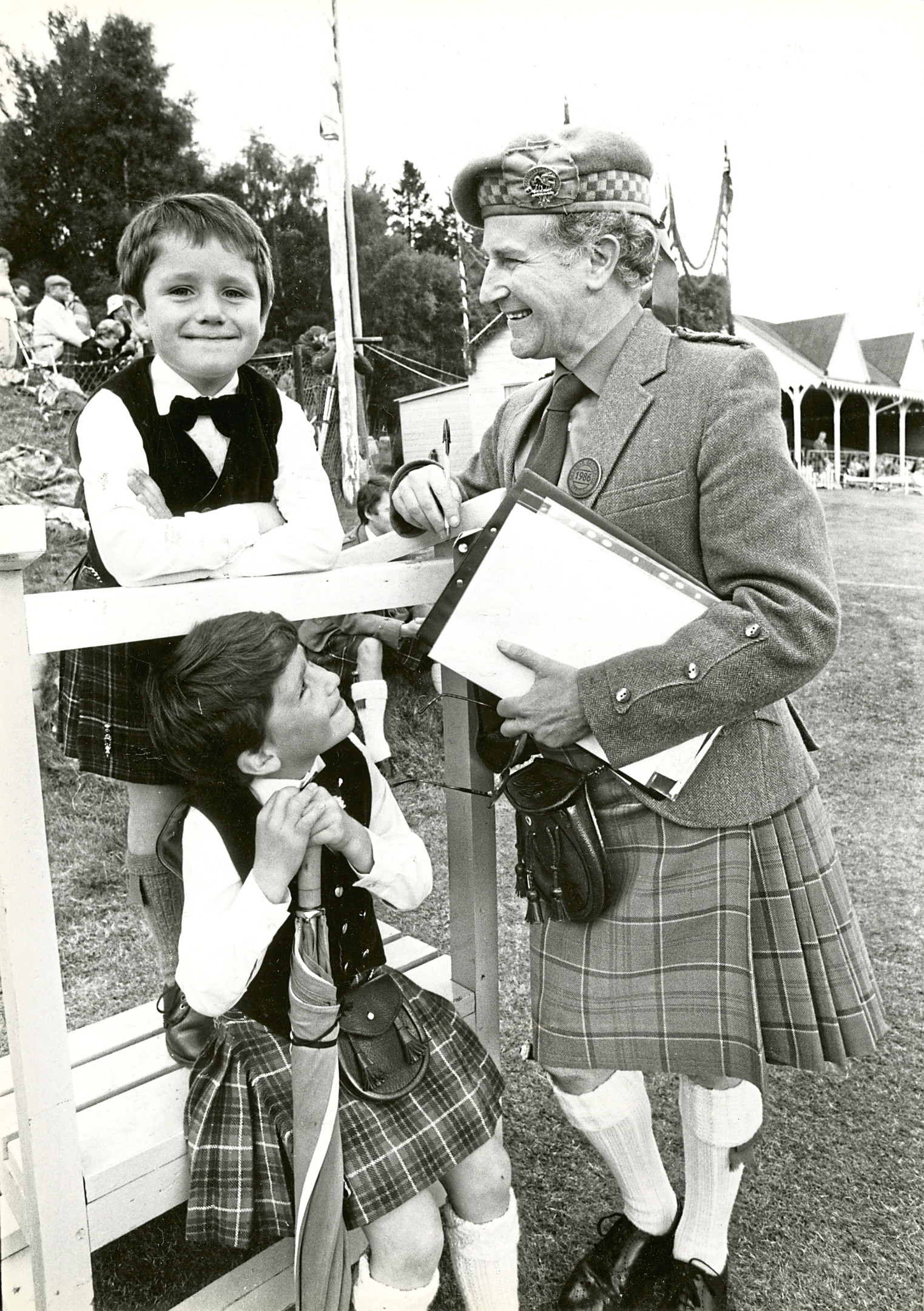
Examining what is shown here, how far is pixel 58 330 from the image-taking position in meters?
4.05

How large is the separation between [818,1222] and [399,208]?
3717 mm

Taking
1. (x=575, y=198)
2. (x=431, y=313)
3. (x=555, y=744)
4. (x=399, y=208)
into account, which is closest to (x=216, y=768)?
(x=555, y=744)

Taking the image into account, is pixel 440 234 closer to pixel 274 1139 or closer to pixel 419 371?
pixel 419 371

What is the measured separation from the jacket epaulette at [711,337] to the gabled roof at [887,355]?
4360mm

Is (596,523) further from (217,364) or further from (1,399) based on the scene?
(1,399)

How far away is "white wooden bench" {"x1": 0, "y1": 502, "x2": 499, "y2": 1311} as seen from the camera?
1.28m

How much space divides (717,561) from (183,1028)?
1.34m

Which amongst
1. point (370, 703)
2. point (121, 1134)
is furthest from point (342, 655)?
point (121, 1134)

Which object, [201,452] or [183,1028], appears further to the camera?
[183,1028]

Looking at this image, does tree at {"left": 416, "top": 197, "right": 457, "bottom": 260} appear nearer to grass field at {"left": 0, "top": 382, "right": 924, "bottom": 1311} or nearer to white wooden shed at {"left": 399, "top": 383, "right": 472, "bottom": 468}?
white wooden shed at {"left": 399, "top": 383, "right": 472, "bottom": 468}

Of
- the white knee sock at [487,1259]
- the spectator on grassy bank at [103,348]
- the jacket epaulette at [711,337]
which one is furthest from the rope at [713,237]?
the white knee sock at [487,1259]

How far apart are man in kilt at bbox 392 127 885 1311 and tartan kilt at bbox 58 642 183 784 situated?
2.03 ft

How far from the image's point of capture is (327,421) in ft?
10.2

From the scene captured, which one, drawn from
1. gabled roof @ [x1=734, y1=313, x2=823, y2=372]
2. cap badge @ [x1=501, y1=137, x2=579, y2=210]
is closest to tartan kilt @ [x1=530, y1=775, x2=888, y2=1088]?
cap badge @ [x1=501, y1=137, x2=579, y2=210]
